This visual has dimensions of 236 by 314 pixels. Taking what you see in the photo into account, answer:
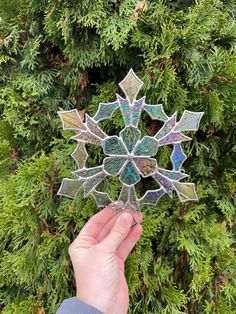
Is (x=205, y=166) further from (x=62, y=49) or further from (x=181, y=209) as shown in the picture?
(x=62, y=49)

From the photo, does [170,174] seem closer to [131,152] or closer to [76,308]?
[131,152]

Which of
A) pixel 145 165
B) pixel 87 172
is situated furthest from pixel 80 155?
pixel 145 165

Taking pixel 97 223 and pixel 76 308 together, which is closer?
pixel 76 308

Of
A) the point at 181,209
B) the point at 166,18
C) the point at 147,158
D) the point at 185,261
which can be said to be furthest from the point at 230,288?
the point at 166,18

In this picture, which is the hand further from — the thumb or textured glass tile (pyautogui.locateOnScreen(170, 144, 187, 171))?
textured glass tile (pyautogui.locateOnScreen(170, 144, 187, 171))

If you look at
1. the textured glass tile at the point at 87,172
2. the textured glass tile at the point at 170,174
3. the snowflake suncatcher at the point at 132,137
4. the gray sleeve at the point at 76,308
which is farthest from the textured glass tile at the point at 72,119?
the gray sleeve at the point at 76,308

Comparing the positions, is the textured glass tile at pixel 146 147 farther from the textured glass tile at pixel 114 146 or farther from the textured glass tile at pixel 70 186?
the textured glass tile at pixel 70 186
